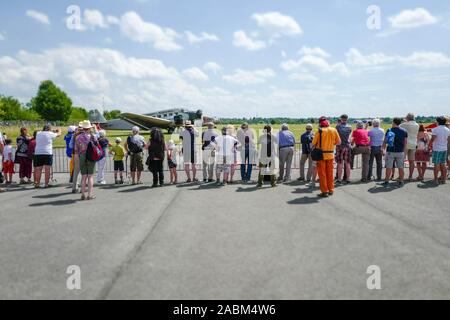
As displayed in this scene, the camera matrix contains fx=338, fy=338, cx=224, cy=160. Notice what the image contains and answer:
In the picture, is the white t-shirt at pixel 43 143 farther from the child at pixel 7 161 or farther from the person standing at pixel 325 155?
the person standing at pixel 325 155

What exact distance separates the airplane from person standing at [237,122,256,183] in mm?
22567

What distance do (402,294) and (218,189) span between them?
668 centimetres

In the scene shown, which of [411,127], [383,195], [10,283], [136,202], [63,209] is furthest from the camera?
[411,127]

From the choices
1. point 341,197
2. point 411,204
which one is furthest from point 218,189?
point 411,204

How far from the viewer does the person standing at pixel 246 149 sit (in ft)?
36.2

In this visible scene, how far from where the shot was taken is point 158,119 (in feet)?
119

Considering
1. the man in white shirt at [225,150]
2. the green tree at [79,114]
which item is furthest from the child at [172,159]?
the green tree at [79,114]

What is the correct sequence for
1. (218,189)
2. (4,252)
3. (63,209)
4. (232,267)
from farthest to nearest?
(218,189), (63,209), (4,252), (232,267)

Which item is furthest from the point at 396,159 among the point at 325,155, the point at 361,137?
the point at 325,155

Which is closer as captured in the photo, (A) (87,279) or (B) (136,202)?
(A) (87,279)

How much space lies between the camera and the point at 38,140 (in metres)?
10.1

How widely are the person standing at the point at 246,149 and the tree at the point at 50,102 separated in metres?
94.2

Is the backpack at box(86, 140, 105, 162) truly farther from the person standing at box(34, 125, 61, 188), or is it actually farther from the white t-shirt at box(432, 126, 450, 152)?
the white t-shirt at box(432, 126, 450, 152)

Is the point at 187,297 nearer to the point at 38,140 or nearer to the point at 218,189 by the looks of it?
the point at 218,189
